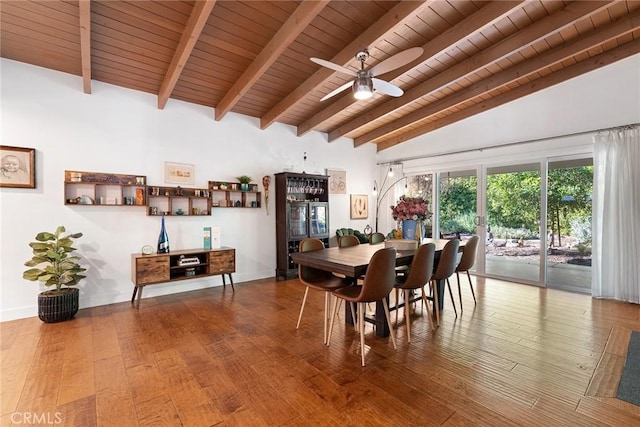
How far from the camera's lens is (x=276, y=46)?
3148mm

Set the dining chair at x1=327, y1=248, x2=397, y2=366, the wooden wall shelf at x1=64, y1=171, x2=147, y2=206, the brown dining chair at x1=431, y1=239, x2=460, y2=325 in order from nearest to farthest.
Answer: the dining chair at x1=327, y1=248, x2=397, y2=366 → the brown dining chair at x1=431, y1=239, x2=460, y2=325 → the wooden wall shelf at x1=64, y1=171, x2=147, y2=206

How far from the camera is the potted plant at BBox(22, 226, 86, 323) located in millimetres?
3229

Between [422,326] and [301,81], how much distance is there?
3544mm

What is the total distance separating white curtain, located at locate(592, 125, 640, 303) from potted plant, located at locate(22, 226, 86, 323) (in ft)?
22.4

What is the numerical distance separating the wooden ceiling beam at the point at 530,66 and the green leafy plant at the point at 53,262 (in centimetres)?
549

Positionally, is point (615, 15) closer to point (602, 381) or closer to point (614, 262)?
point (614, 262)

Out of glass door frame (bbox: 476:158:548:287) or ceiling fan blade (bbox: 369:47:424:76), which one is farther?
glass door frame (bbox: 476:158:548:287)

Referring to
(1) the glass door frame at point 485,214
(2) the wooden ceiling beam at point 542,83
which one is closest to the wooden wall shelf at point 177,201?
(2) the wooden ceiling beam at point 542,83

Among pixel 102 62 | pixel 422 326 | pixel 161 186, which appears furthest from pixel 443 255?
pixel 102 62

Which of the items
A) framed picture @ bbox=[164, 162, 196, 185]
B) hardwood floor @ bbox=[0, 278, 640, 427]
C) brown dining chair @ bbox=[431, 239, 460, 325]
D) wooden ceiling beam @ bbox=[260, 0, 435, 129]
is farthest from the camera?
framed picture @ bbox=[164, 162, 196, 185]

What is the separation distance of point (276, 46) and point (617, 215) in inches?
195

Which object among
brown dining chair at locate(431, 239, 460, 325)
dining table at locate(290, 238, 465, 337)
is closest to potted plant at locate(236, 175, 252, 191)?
dining table at locate(290, 238, 465, 337)

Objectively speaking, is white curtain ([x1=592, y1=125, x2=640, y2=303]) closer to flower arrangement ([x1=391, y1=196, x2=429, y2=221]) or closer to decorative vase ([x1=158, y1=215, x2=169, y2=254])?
flower arrangement ([x1=391, y1=196, x2=429, y2=221])

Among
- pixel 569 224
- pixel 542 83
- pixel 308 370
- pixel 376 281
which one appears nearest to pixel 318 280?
pixel 376 281
